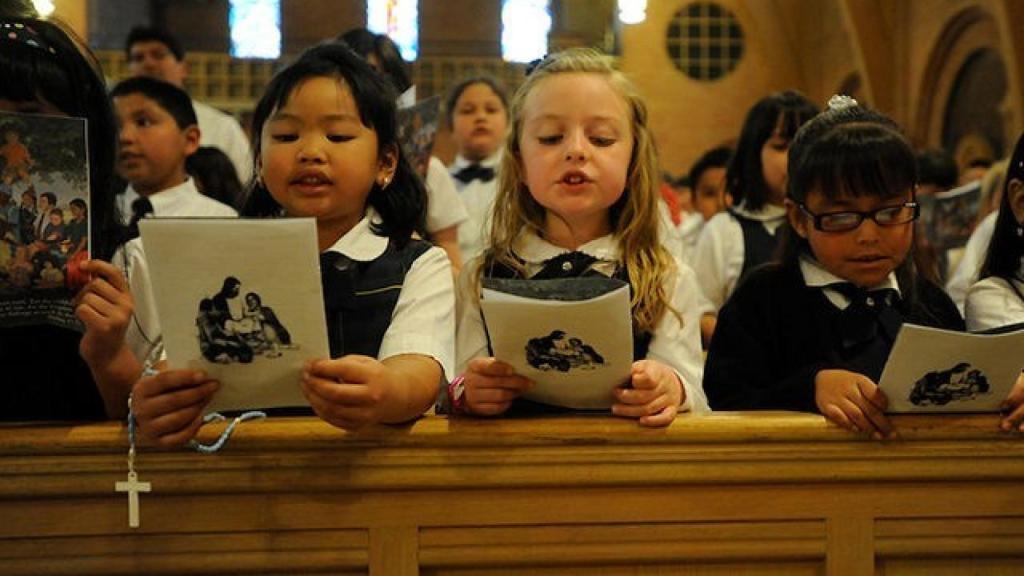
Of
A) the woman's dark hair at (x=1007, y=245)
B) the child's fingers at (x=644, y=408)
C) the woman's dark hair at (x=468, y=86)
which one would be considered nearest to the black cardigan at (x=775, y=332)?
the woman's dark hair at (x=1007, y=245)

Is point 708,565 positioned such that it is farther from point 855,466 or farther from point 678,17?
point 678,17

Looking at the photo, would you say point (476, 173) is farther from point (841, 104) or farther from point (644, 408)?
point (644, 408)

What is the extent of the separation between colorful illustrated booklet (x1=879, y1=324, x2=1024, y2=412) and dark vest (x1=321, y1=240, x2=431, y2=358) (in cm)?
88

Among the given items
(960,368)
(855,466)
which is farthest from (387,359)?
(960,368)

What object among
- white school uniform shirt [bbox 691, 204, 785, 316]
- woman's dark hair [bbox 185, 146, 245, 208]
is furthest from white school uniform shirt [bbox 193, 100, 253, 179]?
white school uniform shirt [bbox 691, 204, 785, 316]

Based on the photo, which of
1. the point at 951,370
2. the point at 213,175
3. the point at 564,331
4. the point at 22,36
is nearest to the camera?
the point at 564,331

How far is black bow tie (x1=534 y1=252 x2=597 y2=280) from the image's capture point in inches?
100

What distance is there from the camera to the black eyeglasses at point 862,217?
247cm

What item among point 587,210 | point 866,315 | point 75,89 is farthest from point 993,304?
point 75,89

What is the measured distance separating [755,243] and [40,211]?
8.55ft

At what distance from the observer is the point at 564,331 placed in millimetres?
1906

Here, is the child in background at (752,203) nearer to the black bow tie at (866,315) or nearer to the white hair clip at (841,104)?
the white hair clip at (841,104)

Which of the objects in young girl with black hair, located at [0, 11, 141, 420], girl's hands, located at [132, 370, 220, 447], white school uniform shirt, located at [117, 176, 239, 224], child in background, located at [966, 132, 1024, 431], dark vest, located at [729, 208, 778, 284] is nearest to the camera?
girl's hands, located at [132, 370, 220, 447]

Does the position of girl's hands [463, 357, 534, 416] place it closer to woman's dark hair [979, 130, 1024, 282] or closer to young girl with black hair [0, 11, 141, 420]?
young girl with black hair [0, 11, 141, 420]
